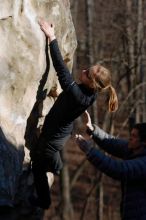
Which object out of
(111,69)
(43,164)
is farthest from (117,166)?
(111,69)

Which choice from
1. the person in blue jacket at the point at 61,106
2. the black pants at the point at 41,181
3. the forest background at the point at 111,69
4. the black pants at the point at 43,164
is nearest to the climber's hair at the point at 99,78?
the person in blue jacket at the point at 61,106

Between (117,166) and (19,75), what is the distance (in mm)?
2139

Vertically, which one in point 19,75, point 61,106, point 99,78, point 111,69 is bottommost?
point 111,69

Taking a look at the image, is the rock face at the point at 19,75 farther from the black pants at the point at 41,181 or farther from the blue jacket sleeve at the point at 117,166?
the blue jacket sleeve at the point at 117,166

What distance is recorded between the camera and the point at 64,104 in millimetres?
8023

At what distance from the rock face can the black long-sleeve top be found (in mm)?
380

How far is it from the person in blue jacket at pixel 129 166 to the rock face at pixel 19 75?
1072 mm

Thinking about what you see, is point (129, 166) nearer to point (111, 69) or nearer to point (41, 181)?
point (41, 181)

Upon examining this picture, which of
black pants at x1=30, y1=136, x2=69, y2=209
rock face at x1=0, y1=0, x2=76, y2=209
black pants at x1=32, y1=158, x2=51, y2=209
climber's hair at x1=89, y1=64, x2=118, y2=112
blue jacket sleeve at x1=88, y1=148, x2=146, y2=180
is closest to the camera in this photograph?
blue jacket sleeve at x1=88, y1=148, x2=146, y2=180

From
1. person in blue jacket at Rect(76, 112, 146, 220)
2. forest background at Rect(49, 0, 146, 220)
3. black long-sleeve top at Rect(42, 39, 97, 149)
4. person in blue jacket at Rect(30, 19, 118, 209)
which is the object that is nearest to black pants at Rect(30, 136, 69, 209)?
person in blue jacket at Rect(30, 19, 118, 209)

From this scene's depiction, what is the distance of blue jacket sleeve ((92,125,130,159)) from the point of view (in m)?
A: 7.84

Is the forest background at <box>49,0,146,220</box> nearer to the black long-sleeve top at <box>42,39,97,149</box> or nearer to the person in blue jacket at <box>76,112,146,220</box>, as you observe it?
the black long-sleeve top at <box>42,39,97,149</box>

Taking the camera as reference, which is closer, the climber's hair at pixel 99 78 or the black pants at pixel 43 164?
the climber's hair at pixel 99 78

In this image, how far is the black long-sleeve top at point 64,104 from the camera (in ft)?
25.6
